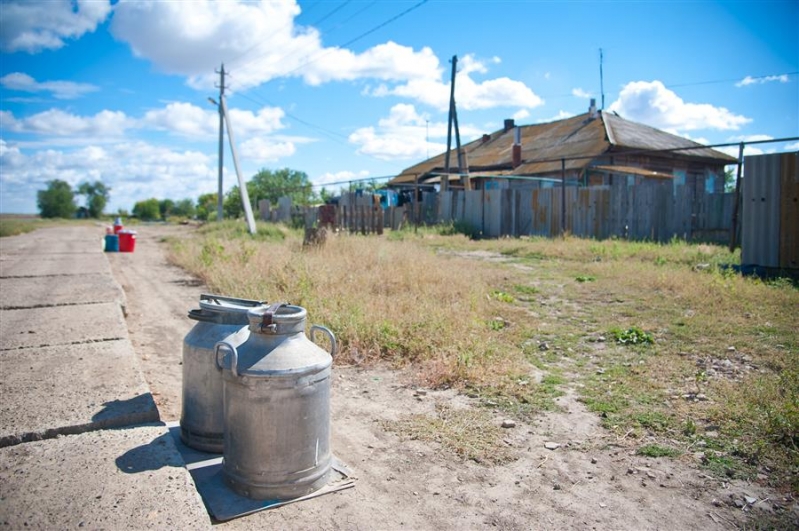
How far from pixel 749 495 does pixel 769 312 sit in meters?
4.11

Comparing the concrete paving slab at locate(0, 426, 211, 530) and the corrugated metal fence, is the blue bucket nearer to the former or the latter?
the concrete paving slab at locate(0, 426, 211, 530)

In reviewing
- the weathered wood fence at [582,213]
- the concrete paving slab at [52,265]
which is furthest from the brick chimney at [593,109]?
the concrete paving slab at [52,265]

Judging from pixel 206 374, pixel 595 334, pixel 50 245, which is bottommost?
pixel 595 334

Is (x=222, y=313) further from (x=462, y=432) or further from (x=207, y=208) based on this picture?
(x=207, y=208)

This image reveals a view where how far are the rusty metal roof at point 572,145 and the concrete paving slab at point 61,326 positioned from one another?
50.3 ft

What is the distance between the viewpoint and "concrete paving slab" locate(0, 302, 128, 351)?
4.34 meters

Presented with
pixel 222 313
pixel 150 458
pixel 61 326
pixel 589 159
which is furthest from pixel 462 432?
pixel 589 159

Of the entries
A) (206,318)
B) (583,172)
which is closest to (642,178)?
(583,172)

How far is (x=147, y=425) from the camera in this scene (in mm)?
2928

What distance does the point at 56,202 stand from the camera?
78.6 meters

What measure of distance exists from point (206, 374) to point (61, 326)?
9.60 ft

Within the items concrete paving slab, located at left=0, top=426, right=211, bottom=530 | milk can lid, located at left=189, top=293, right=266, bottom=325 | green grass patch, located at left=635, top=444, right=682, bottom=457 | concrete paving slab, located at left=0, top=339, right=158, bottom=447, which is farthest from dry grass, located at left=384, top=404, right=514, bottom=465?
concrete paving slab, located at left=0, top=339, right=158, bottom=447

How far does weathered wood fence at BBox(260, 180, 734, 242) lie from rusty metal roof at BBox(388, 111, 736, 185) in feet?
11.2

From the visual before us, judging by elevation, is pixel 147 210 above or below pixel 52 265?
above
